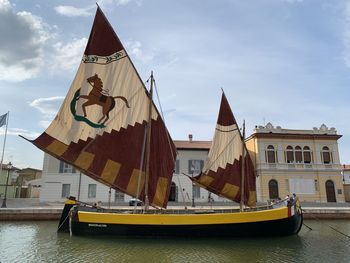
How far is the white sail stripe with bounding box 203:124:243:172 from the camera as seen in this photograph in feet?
70.1

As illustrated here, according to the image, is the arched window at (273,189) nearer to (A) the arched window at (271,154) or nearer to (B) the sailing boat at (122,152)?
(A) the arched window at (271,154)

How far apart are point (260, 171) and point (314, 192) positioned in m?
7.42

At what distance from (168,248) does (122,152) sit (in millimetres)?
6126

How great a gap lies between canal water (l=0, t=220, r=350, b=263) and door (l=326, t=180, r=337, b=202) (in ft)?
78.2

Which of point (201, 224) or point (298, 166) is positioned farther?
point (298, 166)

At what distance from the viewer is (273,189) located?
133ft

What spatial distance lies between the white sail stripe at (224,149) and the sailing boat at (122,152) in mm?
1486

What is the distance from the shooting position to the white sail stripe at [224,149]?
70.1 feet

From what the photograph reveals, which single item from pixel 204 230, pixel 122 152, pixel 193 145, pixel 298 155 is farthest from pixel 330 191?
pixel 122 152

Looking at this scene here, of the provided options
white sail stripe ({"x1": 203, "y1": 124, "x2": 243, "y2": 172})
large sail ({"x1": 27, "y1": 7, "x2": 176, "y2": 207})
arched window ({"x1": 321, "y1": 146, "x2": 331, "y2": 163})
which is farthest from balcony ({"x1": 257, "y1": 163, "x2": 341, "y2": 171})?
large sail ({"x1": 27, "y1": 7, "x2": 176, "y2": 207})

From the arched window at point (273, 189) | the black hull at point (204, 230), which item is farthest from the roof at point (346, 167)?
the black hull at point (204, 230)

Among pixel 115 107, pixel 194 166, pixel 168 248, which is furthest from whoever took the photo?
pixel 194 166

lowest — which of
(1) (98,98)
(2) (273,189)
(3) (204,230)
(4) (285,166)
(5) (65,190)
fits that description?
(3) (204,230)

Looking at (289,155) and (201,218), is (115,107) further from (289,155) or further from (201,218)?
(289,155)
